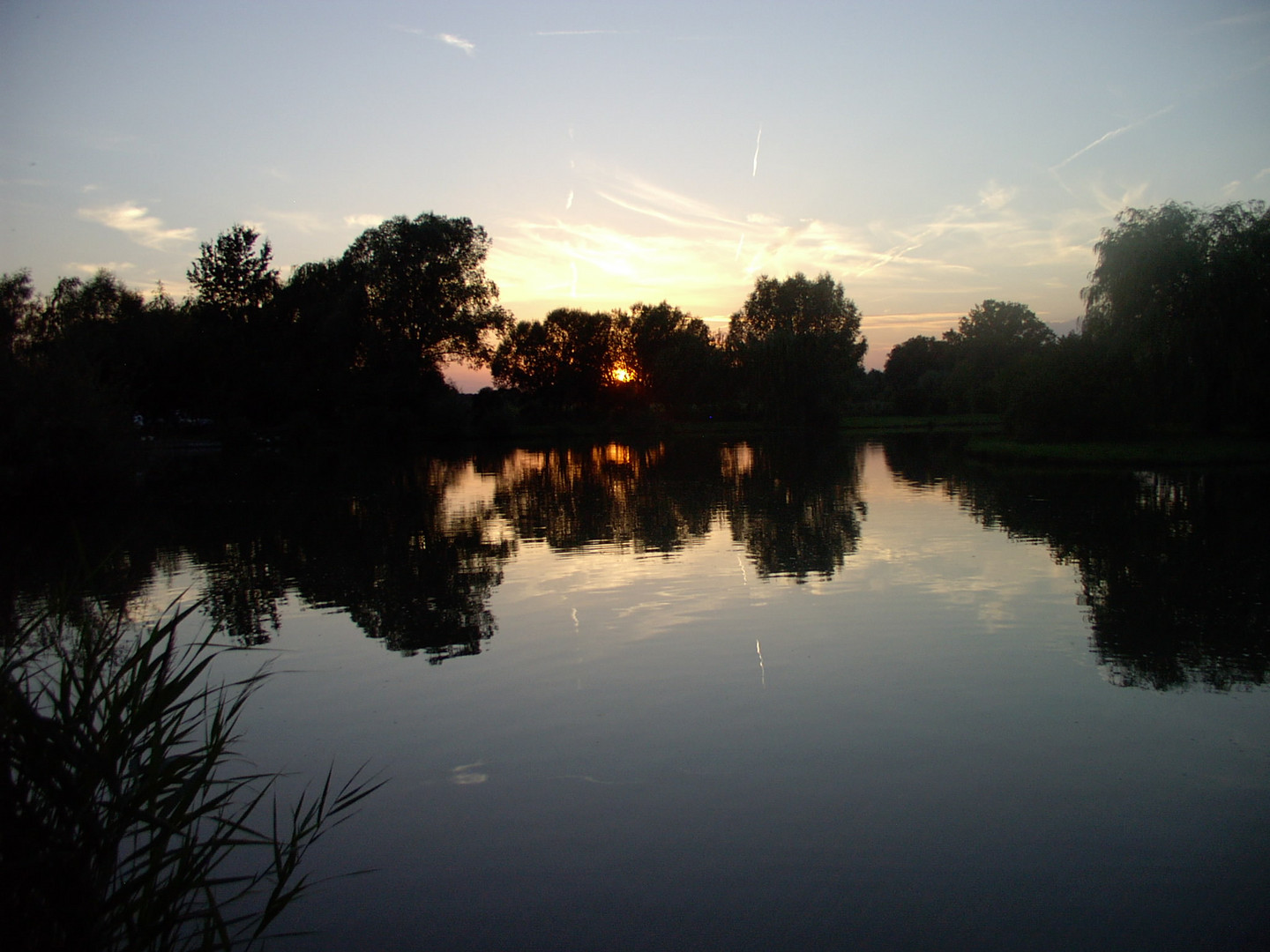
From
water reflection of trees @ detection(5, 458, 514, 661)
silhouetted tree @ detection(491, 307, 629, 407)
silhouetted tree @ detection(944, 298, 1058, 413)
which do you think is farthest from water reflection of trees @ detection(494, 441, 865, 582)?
silhouetted tree @ detection(491, 307, 629, 407)

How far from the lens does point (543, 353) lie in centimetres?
8544

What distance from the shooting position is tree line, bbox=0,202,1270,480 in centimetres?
2827

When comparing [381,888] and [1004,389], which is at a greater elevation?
[1004,389]

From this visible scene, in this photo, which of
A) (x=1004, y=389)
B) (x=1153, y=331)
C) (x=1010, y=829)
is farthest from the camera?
(x=1004, y=389)

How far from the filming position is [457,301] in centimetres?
5625

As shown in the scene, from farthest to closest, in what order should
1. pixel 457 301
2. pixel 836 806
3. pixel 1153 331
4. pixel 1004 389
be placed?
pixel 457 301
pixel 1004 389
pixel 1153 331
pixel 836 806

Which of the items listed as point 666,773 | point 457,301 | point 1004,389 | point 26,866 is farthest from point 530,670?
point 457,301

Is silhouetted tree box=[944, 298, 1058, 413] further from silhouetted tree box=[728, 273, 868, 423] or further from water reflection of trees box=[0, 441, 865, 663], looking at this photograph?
water reflection of trees box=[0, 441, 865, 663]

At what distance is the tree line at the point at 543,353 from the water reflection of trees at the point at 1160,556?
915cm

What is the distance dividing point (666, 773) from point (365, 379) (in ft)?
180

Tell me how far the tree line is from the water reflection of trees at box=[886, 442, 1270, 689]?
9.15 m

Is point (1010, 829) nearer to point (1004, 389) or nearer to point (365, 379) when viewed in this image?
point (1004, 389)

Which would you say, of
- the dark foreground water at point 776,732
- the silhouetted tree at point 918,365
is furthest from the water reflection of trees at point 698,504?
the silhouetted tree at point 918,365

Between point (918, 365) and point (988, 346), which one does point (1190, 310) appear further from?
point (918, 365)
